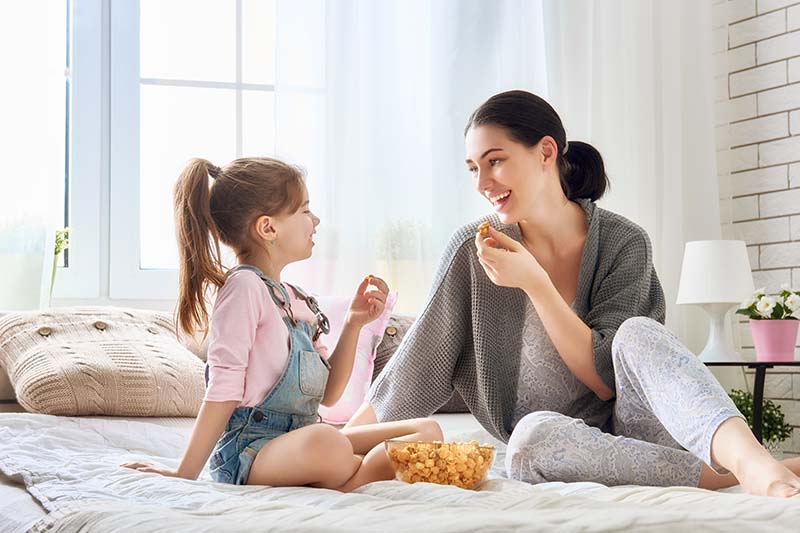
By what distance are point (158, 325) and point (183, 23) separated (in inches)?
45.2

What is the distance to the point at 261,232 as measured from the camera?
1768 millimetres

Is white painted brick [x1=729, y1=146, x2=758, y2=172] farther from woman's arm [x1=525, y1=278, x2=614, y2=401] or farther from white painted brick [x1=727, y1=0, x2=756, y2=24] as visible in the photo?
woman's arm [x1=525, y1=278, x2=614, y2=401]

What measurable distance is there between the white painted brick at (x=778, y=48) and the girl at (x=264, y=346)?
7.61 feet

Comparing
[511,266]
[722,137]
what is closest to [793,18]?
[722,137]

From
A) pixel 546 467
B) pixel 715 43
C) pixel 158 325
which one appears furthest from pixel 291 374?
Result: pixel 715 43

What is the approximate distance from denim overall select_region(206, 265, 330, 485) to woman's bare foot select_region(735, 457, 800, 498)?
2.13 feet

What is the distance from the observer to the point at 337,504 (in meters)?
1.24

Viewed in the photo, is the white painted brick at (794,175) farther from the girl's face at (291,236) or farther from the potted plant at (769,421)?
the girl's face at (291,236)

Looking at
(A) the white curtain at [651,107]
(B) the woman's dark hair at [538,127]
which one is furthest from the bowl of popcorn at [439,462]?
(A) the white curtain at [651,107]

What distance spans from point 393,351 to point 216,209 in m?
1.02

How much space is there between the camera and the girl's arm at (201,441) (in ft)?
5.02

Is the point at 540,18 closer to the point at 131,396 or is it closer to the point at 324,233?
the point at 324,233

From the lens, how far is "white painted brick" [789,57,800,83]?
3544 mm

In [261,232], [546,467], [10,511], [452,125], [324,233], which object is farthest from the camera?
[452,125]
